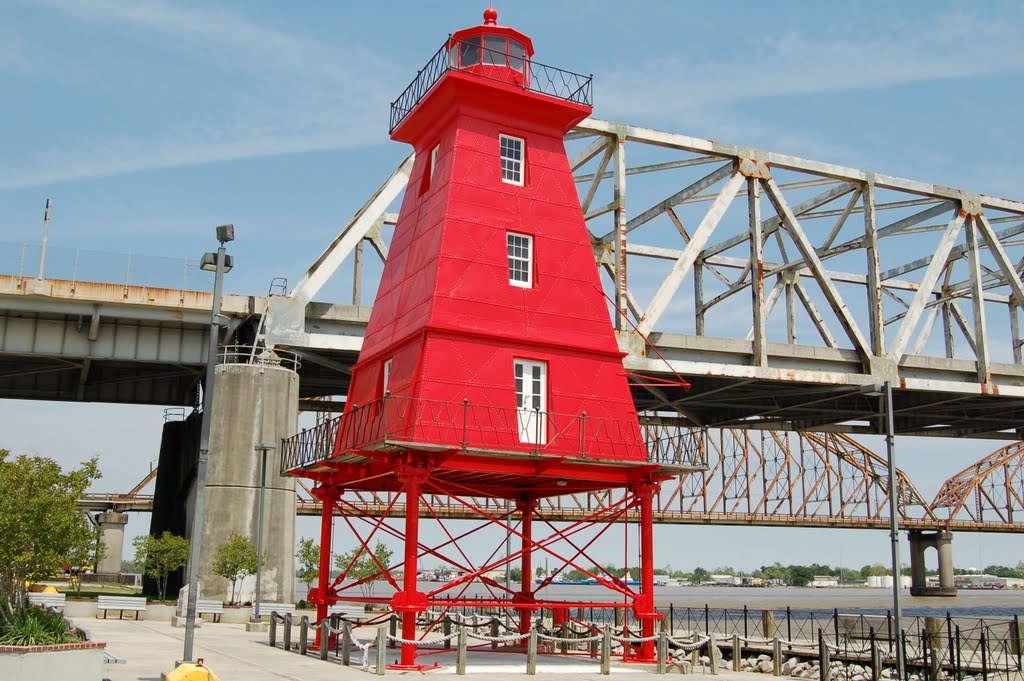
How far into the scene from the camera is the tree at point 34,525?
22.3 meters

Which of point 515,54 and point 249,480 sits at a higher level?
point 515,54

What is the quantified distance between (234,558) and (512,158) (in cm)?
2168

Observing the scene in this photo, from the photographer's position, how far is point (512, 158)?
31781 mm

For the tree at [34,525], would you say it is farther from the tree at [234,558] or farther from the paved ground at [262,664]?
the tree at [234,558]

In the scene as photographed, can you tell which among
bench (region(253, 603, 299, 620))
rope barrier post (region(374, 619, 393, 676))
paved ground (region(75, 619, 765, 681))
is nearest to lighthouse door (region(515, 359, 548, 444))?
paved ground (region(75, 619, 765, 681))

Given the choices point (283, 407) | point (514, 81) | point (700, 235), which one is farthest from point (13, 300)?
point (700, 235)

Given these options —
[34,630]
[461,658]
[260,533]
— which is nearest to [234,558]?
[260,533]

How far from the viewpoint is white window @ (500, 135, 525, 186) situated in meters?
31.5

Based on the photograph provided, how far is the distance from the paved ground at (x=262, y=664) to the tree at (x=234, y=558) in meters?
7.81

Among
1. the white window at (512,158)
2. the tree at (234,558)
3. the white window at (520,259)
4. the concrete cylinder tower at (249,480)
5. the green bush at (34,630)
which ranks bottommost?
the green bush at (34,630)

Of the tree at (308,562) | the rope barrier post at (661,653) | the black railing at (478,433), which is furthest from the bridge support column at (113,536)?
the rope barrier post at (661,653)

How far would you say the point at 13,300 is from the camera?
4556 cm

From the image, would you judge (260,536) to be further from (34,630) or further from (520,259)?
(34,630)

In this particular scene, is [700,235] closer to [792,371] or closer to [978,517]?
[792,371]
